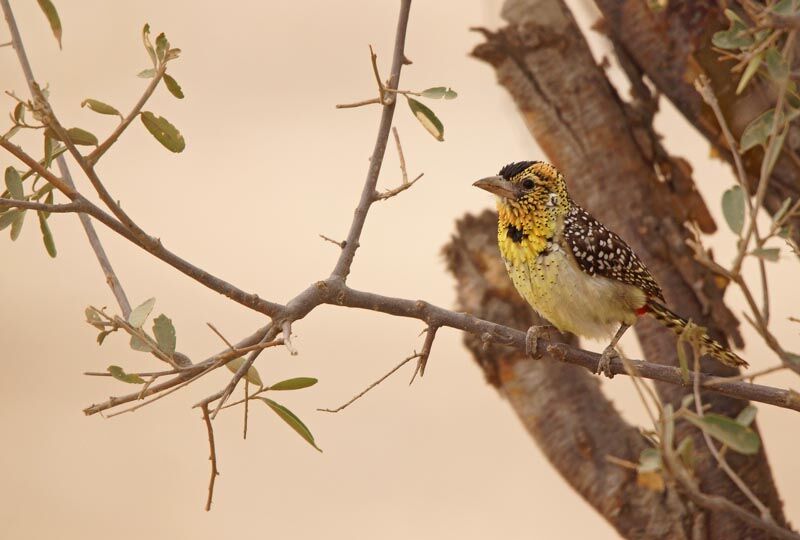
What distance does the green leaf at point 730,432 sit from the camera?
1261 mm

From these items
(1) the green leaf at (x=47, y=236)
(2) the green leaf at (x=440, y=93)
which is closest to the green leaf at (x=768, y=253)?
(2) the green leaf at (x=440, y=93)

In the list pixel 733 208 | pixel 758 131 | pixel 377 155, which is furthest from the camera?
pixel 377 155

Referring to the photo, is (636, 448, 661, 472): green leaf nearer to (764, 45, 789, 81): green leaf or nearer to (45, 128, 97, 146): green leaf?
(764, 45, 789, 81): green leaf

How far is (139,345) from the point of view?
5.84 ft

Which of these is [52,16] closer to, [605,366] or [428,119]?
[428,119]

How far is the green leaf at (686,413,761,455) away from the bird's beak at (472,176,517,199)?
1.37 m

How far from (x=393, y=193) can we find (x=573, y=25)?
5.25ft

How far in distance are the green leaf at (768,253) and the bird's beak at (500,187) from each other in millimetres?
1311

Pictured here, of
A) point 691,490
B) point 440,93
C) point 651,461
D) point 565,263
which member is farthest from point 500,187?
point 691,490

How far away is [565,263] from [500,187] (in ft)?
0.89

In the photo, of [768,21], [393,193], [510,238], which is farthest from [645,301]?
[768,21]

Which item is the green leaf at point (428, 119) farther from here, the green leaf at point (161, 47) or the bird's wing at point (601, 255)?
the bird's wing at point (601, 255)

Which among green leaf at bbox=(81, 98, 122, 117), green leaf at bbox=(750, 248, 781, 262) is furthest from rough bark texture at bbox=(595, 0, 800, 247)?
green leaf at bbox=(81, 98, 122, 117)

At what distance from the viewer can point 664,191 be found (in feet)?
10.6
